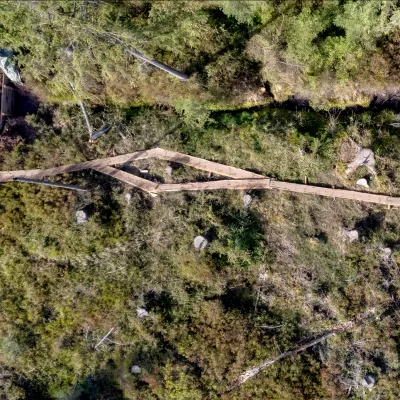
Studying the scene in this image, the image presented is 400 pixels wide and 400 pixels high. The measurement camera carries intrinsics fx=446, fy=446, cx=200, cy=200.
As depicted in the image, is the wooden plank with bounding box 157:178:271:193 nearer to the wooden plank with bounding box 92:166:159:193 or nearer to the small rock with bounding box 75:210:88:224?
the wooden plank with bounding box 92:166:159:193

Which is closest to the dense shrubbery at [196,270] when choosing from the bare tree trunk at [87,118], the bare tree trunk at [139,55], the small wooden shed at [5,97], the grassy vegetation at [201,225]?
the grassy vegetation at [201,225]

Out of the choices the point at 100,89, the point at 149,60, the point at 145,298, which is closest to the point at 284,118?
the point at 149,60

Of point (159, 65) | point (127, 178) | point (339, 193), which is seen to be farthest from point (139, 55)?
point (339, 193)

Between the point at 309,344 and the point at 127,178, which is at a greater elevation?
the point at 127,178

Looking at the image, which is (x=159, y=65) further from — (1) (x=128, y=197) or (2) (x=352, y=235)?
(2) (x=352, y=235)

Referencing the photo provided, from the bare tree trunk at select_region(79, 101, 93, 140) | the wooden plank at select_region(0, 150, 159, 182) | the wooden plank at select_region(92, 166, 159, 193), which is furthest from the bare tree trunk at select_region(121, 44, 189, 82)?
the wooden plank at select_region(92, 166, 159, 193)
